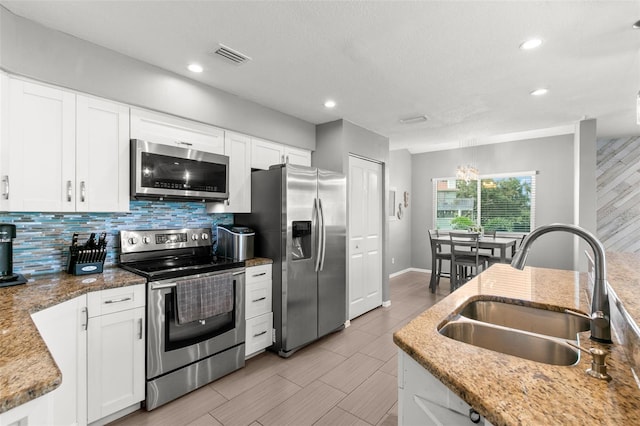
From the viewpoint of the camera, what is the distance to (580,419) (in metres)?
0.68

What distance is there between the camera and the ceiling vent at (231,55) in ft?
7.27

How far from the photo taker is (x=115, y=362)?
6.53 feet

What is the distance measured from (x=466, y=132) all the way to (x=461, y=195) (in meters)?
2.17

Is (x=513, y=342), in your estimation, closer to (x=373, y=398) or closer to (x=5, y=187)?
(x=373, y=398)

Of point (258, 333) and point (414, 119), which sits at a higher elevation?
point (414, 119)

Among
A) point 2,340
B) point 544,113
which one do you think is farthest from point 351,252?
point 2,340

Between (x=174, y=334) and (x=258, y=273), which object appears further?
(x=258, y=273)

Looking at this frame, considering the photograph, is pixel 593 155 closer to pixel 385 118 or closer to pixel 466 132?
pixel 466 132

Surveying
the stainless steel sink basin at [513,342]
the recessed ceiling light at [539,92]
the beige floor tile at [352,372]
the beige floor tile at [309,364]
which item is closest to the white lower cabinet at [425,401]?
the stainless steel sink basin at [513,342]

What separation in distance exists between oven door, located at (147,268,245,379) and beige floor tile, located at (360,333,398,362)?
136 centimetres

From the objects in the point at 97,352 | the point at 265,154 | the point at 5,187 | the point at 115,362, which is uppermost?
the point at 265,154

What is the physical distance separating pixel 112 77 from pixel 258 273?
6.48ft

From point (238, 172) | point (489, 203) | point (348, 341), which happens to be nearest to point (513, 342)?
point (348, 341)

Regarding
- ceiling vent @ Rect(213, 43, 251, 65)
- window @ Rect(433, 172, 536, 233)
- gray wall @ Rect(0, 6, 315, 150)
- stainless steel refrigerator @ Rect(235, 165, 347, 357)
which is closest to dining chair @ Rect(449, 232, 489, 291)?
window @ Rect(433, 172, 536, 233)
